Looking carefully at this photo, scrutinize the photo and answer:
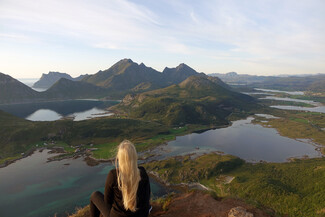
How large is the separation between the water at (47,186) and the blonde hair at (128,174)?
70278 millimetres

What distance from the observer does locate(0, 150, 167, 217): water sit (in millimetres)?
66000

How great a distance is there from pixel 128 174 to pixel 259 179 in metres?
79.2

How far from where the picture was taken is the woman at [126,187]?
586 centimetres

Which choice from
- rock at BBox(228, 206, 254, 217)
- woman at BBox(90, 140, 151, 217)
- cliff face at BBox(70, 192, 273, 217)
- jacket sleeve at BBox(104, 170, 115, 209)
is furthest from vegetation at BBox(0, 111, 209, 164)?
woman at BBox(90, 140, 151, 217)

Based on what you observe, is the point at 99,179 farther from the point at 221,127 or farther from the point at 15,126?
the point at 221,127

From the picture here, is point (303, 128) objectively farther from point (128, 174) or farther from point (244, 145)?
point (128, 174)

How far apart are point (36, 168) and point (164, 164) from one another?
2513 inches

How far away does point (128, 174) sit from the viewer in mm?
5863

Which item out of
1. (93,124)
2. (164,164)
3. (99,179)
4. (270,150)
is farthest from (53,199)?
(270,150)

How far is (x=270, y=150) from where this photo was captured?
121562 millimetres

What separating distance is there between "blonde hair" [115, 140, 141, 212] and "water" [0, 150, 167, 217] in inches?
2767

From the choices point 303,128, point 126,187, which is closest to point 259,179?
point 126,187

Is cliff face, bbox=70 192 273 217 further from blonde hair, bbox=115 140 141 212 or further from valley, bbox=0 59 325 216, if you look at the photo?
blonde hair, bbox=115 140 141 212

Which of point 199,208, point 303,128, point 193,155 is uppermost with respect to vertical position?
point 199,208
